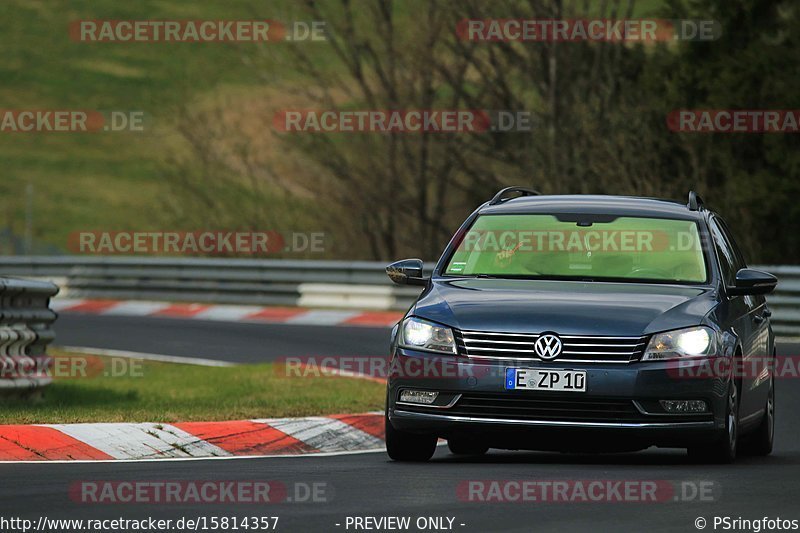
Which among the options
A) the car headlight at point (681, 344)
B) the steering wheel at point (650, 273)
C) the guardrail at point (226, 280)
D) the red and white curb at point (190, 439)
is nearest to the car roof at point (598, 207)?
the steering wheel at point (650, 273)

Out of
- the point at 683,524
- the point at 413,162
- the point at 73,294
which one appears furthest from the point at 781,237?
the point at 683,524

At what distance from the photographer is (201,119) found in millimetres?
36031

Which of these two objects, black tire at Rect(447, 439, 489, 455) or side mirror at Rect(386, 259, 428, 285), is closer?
side mirror at Rect(386, 259, 428, 285)

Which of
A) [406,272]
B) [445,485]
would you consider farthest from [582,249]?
[445,485]

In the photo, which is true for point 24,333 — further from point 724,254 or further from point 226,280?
point 226,280

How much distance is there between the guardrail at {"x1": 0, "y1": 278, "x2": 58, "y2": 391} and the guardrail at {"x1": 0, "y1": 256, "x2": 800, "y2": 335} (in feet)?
38.0

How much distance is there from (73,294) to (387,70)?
23.3 ft

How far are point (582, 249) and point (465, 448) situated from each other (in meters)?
1.52

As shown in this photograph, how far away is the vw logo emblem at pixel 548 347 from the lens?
10570 millimetres

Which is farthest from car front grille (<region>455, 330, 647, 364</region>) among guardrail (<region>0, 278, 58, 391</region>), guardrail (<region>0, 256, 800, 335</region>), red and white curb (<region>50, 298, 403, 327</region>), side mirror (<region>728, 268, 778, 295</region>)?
guardrail (<region>0, 256, 800, 335</region>)

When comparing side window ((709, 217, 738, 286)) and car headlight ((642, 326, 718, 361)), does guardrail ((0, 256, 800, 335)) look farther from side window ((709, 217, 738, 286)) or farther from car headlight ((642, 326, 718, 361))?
car headlight ((642, 326, 718, 361))

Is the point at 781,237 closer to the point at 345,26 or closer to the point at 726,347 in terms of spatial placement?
the point at 345,26

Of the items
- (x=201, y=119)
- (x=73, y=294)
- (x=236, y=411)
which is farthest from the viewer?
(x=201, y=119)

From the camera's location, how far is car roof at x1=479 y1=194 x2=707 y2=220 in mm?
12188
